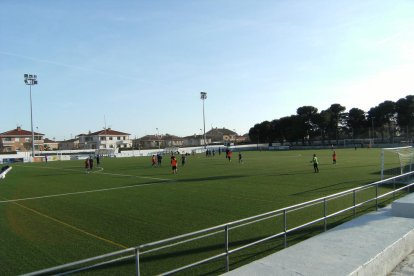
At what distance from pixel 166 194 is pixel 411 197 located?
1118 centimetres

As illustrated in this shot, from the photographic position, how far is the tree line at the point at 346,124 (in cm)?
9856

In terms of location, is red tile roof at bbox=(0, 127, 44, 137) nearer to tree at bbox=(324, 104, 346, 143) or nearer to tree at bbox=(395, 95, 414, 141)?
tree at bbox=(324, 104, 346, 143)

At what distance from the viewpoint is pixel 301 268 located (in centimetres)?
532

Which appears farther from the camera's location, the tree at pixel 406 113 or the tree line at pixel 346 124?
the tree line at pixel 346 124

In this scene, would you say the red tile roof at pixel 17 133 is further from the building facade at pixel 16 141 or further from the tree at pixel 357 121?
the tree at pixel 357 121

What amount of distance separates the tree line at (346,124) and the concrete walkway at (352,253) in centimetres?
9557

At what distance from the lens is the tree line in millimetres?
98562

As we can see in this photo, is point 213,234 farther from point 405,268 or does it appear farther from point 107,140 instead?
point 107,140

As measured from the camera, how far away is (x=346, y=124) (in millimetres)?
109312

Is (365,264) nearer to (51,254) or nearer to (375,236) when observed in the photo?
(375,236)

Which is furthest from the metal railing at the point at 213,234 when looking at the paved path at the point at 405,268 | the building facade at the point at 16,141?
the building facade at the point at 16,141

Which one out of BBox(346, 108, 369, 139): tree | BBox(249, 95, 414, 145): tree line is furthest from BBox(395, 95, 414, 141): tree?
BBox(346, 108, 369, 139): tree

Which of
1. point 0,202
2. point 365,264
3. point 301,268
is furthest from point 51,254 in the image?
point 0,202

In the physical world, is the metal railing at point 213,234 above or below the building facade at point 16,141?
below
